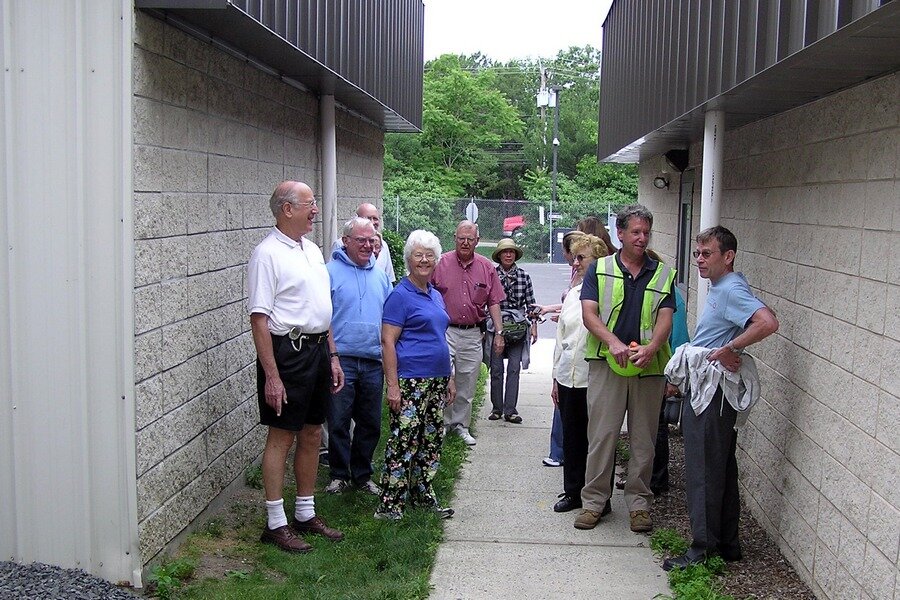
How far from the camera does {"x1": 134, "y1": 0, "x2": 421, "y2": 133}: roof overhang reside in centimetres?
451

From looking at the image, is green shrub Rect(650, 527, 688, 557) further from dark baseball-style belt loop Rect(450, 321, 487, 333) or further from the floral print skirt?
dark baseball-style belt loop Rect(450, 321, 487, 333)

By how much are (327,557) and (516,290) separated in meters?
4.27

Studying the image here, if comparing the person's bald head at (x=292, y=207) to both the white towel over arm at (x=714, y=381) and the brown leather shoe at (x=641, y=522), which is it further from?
the brown leather shoe at (x=641, y=522)

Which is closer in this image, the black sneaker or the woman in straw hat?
the black sneaker

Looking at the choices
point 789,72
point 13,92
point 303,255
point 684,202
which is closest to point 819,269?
point 789,72

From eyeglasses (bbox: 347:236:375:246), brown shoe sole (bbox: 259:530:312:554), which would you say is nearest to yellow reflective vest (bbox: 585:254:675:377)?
eyeglasses (bbox: 347:236:375:246)

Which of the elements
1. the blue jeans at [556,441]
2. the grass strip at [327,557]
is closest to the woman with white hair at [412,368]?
the grass strip at [327,557]

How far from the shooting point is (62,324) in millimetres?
4445

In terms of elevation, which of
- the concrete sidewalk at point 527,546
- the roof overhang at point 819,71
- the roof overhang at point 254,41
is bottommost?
the concrete sidewalk at point 527,546

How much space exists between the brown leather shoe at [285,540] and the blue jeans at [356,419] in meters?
1.11

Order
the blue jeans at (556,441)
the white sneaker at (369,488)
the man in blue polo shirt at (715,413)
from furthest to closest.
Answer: the blue jeans at (556,441) → the white sneaker at (369,488) → the man in blue polo shirt at (715,413)

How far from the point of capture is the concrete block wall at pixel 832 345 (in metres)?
4.11

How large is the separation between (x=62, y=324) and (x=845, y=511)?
3781 millimetres

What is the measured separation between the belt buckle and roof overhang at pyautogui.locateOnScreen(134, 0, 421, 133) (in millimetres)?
1661
